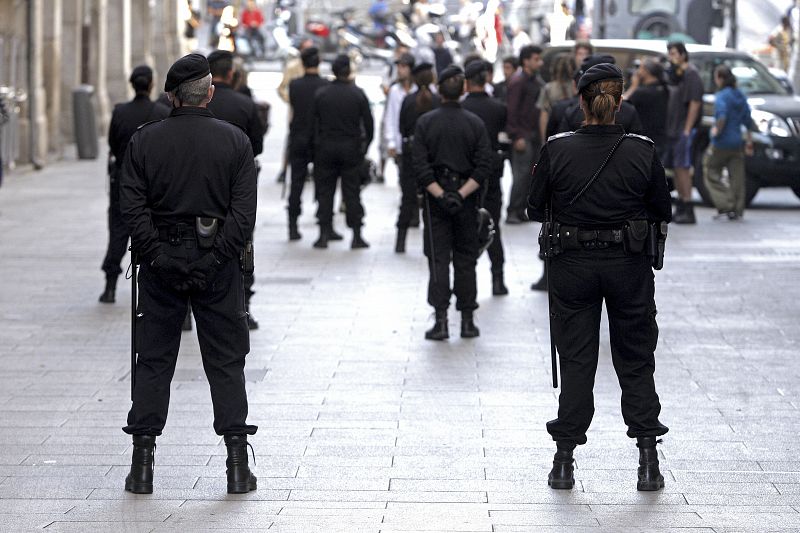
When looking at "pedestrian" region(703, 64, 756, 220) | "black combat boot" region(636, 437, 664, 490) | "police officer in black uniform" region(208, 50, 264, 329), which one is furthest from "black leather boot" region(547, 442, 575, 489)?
"pedestrian" region(703, 64, 756, 220)

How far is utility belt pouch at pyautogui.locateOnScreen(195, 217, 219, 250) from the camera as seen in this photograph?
679 centimetres

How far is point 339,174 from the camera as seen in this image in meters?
15.4

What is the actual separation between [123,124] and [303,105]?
4.44 meters

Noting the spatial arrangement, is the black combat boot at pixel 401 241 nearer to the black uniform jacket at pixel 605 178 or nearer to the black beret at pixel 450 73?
the black beret at pixel 450 73

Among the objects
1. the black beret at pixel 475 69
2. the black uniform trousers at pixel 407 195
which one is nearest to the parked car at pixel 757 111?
the black uniform trousers at pixel 407 195

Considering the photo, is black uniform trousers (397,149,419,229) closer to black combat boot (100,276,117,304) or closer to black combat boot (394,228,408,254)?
black combat boot (394,228,408,254)

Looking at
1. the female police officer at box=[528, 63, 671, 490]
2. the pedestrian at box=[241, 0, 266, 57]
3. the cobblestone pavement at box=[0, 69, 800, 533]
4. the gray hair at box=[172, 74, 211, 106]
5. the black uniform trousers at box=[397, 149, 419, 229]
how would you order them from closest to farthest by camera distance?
the cobblestone pavement at box=[0, 69, 800, 533] < the gray hair at box=[172, 74, 211, 106] < the female police officer at box=[528, 63, 671, 490] < the black uniform trousers at box=[397, 149, 419, 229] < the pedestrian at box=[241, 0, 266, 57]

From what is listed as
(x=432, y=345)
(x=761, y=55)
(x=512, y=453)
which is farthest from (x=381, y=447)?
(x=761, y=55)

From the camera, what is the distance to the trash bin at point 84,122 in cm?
2562

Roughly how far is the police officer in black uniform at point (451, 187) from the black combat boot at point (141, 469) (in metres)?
4.03

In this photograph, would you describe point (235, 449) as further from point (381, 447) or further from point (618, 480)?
point (618, 480)

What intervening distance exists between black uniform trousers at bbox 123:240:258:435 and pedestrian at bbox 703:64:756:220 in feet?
36.3

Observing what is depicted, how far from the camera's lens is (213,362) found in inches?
273

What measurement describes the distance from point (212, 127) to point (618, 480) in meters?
2.26
